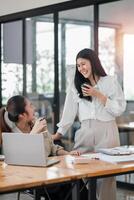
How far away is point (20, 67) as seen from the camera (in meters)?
6.12

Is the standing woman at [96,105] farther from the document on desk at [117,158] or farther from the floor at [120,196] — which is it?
the floor at [120,196]

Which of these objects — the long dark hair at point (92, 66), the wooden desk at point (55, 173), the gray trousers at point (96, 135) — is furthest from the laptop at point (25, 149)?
the long dark hair at point (92, 66)

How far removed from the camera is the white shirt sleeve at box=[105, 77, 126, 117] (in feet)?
9.90

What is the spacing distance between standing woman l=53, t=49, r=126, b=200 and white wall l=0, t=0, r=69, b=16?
2.31m

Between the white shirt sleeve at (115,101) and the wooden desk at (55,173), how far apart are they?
1.69 feet

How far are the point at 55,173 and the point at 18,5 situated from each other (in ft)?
13.3

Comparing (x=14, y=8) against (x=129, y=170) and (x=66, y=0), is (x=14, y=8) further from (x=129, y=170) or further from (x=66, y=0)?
(x=129, y=170)

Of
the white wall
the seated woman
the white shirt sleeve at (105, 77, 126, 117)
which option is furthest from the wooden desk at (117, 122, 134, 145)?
the seated woman

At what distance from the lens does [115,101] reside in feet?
10.0

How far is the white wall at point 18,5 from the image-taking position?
17.8 ft

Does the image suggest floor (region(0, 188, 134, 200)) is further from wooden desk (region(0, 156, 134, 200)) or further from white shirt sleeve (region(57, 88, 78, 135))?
wooden desk (region(0, 156, 134, 200))

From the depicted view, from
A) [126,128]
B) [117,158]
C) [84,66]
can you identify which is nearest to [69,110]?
[84,66]

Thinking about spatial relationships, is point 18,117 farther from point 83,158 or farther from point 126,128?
point 126,128

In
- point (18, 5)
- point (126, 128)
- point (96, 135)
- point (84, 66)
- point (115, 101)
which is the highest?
point (18, 5)
